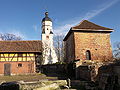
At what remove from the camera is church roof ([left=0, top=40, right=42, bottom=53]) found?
26.8 m

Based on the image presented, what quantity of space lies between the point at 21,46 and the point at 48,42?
2153 cm

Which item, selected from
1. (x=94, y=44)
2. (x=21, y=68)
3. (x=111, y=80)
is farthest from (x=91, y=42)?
(x=111, y=80)

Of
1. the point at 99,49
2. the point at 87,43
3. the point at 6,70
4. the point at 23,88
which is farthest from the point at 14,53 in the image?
the point at 23,88

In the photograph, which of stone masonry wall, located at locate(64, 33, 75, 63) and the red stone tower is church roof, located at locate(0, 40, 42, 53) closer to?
stone masonry wall, located at locate(64, 33, 75, 63)

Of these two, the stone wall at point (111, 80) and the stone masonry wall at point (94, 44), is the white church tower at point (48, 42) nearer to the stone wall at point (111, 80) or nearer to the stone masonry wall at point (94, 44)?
the stone masonry wall at point (94, 44)

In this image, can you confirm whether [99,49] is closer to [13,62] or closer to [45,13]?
[13,62]

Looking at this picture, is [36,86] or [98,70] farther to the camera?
[98,70]

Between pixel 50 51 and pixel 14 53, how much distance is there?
69.4ft

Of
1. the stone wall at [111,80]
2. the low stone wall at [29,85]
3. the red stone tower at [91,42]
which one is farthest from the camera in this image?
the red stone tower at [91,42]

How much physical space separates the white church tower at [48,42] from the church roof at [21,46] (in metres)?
16.7

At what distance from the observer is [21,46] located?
27.8m

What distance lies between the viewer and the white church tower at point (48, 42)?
4645cm

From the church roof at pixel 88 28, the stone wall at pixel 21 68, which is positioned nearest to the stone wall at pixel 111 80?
the church roof at pixel 88 28

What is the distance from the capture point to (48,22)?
172 feet
